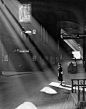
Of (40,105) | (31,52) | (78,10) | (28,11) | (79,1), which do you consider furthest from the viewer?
(31,52)

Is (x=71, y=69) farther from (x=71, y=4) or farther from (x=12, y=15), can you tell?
(x=12, y=15)

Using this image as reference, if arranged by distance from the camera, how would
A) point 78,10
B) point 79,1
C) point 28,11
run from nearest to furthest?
1. point 28,11
2. point 79,1
3. point 78,10

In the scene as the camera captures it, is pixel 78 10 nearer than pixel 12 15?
Yes

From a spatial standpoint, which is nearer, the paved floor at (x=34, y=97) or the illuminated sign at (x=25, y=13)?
the paved floor at (x=34, y=97)

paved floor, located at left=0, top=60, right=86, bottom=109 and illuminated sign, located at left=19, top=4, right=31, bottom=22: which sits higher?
illuminated sign, located at left=19, top=4, right=31, bottom=22

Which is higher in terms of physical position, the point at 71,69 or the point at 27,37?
the point at 27,37

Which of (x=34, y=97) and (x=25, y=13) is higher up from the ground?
(x=25, y=13)

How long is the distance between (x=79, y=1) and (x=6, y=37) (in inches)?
583

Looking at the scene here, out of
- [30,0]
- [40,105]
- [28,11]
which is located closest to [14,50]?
[30,0]

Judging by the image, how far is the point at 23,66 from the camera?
45.2 meters

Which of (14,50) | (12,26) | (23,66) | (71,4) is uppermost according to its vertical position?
(71,4)

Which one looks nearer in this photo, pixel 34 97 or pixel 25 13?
pixel 34 97

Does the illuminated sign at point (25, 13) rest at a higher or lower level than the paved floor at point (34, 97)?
higher

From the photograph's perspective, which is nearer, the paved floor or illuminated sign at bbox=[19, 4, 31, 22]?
the paved floor
